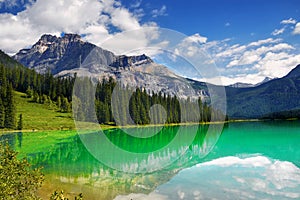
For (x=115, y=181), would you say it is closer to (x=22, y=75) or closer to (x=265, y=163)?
(x=265, y=163)

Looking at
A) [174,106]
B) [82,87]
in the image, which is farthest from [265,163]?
[174,106]

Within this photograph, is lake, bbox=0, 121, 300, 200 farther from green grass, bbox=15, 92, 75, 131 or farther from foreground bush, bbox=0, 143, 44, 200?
green grass, bbox=15, 92, 75, 131

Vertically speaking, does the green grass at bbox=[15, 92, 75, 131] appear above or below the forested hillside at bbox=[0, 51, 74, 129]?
below

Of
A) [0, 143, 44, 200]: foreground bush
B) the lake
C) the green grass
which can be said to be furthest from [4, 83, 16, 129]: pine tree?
[0, 143, 44, 200]: foreground bush

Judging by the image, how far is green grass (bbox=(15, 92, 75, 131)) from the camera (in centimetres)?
7132

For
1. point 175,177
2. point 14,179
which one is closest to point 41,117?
point 175,177

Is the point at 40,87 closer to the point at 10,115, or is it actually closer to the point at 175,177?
the point at 10,115

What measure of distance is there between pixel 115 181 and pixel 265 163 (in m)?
17.1

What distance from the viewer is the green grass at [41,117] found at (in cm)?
7132

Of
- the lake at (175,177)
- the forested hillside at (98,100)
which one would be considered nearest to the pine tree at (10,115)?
the forested hillside at (98,100)

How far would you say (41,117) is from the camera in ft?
261

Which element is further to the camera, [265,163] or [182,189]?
[265,163]

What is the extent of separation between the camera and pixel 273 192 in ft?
57.3

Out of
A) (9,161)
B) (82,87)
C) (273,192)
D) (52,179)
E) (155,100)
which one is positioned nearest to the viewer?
(9,161)
